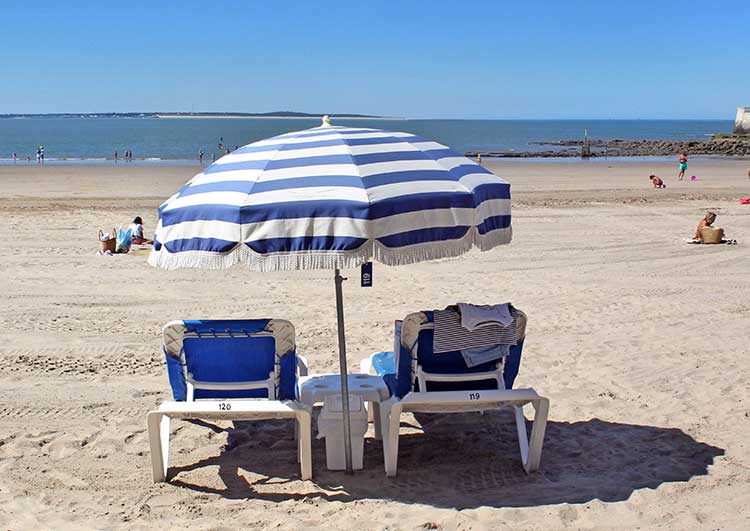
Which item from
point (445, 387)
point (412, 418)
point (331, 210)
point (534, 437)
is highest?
point (331, 210)

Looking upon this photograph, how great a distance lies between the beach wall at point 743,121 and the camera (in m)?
102

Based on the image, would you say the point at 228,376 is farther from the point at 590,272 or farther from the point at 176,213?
the point at 590,272

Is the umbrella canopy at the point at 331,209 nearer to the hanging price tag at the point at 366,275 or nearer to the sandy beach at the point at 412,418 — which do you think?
the hanging price tag at the point at 366,275

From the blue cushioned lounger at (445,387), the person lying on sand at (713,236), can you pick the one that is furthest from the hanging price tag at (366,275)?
the person lying on sand at (713,236)

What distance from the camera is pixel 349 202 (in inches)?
166

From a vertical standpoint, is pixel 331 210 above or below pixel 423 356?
above

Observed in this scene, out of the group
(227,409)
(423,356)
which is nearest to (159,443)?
(227,409)

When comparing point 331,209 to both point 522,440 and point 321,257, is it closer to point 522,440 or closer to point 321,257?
point 321,257

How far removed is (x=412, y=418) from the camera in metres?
6.20

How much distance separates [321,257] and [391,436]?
1.36 m

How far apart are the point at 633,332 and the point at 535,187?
2163 centimetres

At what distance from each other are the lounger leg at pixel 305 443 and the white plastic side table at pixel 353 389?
0.45 meters

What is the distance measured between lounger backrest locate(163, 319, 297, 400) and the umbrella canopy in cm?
61

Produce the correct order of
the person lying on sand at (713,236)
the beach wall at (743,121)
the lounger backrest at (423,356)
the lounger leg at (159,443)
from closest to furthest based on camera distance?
the lounger leg at (159,443)
the lounger backrest at (423,356)
the person lying on sand at (713,236)
the beach wall at (743,121)
